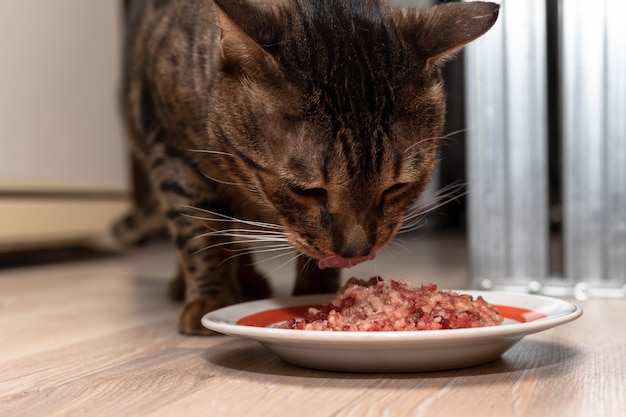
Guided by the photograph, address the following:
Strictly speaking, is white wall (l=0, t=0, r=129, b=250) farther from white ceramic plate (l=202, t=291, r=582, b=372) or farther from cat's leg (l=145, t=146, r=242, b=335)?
white ceramic plate (l=202, t=291, r=582, b=372)

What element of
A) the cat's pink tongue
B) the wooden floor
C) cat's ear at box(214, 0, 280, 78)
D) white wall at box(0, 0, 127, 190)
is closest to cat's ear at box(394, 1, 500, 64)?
cat's ear at box(214, 0, 280, 78)

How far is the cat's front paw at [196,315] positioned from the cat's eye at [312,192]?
1.39 ft

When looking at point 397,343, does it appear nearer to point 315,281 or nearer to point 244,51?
point 244,51

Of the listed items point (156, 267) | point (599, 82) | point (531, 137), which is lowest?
point (156, 267)

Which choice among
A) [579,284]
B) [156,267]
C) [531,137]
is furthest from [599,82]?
[156,267]

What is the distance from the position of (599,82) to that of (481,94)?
29 cm

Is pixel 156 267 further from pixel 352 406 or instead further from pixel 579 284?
pixel 352 406

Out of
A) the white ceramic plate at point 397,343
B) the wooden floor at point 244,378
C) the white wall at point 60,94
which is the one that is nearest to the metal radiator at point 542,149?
the wooden floor at point 244,378

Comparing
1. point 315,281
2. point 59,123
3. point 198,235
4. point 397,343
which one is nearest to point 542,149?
point 315,281

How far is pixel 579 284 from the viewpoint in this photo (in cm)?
201

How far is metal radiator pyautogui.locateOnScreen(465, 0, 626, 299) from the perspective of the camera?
1.95 m

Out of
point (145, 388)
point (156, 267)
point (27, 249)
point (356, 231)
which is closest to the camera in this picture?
point (145, 388)

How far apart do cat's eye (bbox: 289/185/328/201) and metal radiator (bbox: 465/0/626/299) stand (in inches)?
37.3

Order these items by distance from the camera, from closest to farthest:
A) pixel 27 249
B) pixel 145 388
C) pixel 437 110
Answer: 1. pixel 145 388
2. pixel 437 110
3. pixel 27 249
